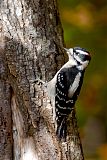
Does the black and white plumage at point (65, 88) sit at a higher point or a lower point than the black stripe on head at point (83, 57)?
lower

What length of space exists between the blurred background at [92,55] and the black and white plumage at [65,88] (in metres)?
3.30

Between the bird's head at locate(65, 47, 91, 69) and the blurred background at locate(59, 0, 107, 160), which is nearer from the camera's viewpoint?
the bird's head at locate(65, 47, 91, 69)

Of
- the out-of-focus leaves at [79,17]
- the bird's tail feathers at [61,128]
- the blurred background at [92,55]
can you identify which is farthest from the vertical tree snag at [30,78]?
the out-of-focus leaves at [79,17]

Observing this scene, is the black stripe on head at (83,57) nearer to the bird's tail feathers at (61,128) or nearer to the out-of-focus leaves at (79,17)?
the bird's tail feathers at (61,128)

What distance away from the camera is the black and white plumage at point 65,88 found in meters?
5.60

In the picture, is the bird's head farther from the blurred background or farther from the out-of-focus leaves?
the out-of-focus leaves

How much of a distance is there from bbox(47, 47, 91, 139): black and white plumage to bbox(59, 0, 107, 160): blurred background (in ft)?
10.8

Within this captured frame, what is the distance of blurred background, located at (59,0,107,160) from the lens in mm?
9391

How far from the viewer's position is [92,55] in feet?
30.6

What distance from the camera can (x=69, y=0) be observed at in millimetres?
9375

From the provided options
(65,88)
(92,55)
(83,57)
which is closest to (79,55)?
(83,57)

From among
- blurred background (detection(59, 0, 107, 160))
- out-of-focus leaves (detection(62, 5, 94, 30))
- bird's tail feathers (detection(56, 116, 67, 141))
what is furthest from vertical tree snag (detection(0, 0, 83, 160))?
out-of-focus leaves (detection(62, 5, 94, 30))

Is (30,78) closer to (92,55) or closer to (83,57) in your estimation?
(83,57)

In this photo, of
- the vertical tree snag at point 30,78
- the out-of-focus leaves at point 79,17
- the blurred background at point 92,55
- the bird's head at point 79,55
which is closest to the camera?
the vertical tree snag at point 30,78
